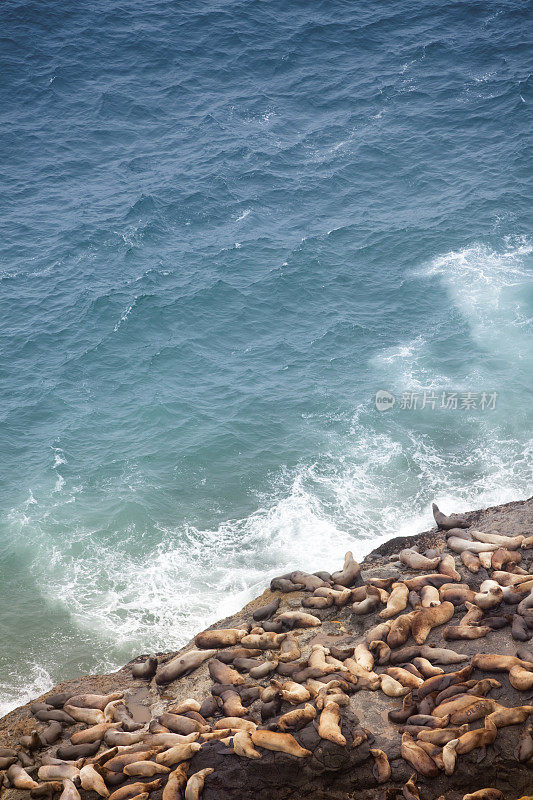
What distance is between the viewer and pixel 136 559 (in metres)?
26.3

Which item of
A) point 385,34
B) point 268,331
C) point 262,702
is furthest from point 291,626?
point 385,34

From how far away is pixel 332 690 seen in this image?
13828mm

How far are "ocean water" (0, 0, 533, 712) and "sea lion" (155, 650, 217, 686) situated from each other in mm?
6345

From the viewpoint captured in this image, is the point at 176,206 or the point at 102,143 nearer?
the point at 176,206

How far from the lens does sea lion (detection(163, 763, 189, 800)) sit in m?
12.5

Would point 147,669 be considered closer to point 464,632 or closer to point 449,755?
point 464,632

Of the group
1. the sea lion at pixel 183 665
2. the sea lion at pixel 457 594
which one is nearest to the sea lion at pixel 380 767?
the sea lion at pixel 457 594

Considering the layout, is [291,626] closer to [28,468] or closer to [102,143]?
[28,468]

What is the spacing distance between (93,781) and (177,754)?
1671 mm

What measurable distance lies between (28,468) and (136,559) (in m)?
7.61

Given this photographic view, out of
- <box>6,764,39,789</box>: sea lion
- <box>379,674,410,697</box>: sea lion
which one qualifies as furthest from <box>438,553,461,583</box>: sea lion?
<box>6,764,39,789</box>: sea lion

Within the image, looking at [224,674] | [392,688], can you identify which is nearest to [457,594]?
→ [392,688]

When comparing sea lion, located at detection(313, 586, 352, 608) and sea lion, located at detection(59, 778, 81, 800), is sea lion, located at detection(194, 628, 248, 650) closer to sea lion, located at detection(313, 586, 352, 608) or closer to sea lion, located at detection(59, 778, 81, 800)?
sea lion, located at detection(313, 586, 352, 608)

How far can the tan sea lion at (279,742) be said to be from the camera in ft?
41.3
